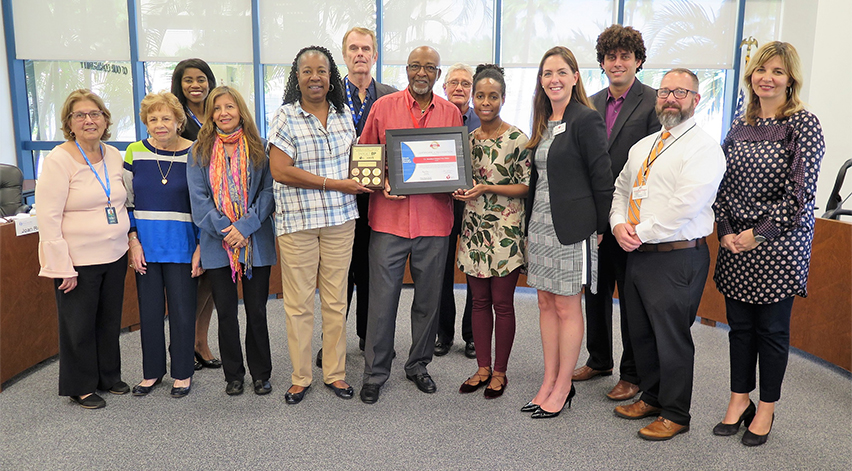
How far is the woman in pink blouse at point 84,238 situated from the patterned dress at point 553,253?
6.73ft

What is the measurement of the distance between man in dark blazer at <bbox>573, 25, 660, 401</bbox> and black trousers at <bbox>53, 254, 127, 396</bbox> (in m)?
2.55

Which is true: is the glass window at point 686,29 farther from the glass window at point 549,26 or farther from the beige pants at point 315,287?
the beige pants at point 315,287

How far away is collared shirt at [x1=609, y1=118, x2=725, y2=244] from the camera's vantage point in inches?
88.6

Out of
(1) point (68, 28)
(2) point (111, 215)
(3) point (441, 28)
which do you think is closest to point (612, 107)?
(2) point (111, 215)

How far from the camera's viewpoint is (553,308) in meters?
2.68

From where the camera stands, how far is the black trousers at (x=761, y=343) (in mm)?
2373

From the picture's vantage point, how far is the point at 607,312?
309 cm

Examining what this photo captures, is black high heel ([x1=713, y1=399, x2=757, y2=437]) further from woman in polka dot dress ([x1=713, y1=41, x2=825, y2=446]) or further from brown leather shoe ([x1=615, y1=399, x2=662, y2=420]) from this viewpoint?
brown leather shoe ([x1=615, y1=399, x2=662, y2=420])

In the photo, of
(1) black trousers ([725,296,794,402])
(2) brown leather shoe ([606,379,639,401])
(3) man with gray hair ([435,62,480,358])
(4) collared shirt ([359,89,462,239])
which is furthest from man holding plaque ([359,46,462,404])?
(1) black trousers ([725,296,794,402])

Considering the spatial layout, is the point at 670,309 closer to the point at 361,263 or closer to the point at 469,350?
the point at 469,350

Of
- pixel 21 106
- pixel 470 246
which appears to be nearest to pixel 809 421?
pixel 470 246

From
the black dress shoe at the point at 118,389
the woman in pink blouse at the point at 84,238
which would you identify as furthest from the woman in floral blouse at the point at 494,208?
the black dress shoe at the point at 118,389

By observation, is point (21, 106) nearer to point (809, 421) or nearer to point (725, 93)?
point (809, 421)

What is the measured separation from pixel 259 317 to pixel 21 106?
18.4 feet
